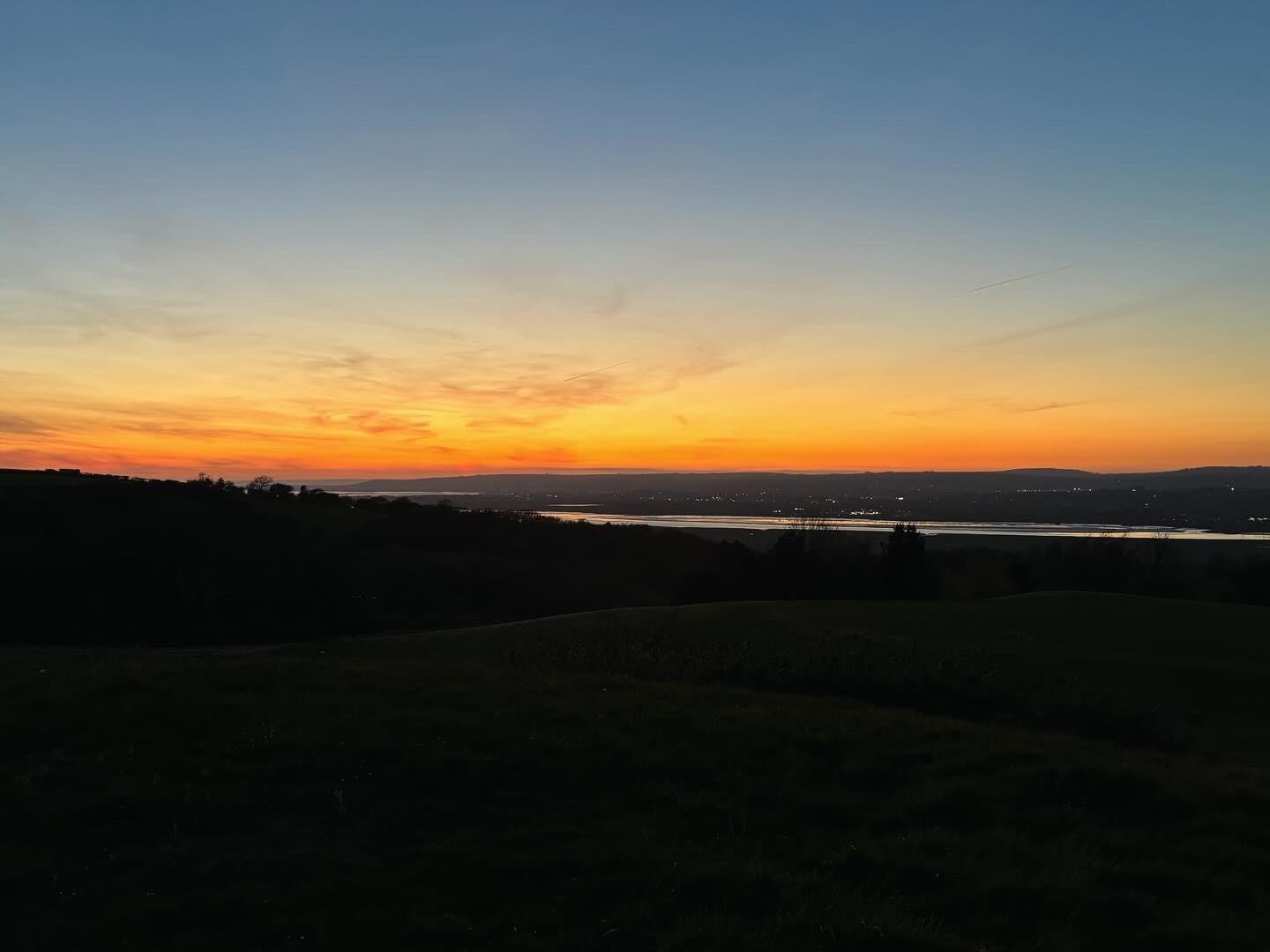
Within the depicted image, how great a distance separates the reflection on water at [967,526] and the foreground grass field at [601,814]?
99455 millimetres

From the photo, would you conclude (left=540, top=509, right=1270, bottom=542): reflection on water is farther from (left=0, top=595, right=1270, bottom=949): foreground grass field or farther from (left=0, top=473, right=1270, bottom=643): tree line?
(left=0, top=595, right=1270, bottom=949): foreground grass field

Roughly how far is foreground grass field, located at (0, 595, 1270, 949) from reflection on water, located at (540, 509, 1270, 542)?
9945 cm

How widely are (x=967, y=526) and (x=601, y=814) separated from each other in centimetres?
15971

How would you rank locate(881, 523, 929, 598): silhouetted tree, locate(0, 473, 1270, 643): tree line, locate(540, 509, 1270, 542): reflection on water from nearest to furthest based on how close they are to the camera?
locate(0, 473, 1270, 643): tree line
locate(881, 523, 929, 598): silhouetted tree
locate(540, 509, 1270, 542): reflection on water

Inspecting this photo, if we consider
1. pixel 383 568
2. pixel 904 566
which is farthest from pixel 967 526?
pixel 383 568

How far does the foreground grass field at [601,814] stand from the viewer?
5.61 m

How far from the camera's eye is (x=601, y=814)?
7852 mm

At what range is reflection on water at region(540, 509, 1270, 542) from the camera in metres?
122

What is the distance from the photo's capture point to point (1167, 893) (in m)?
6.25

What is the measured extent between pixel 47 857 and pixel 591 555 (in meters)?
74.0

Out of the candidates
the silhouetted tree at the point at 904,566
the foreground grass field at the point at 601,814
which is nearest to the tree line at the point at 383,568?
the silhouetted tree at the point at 904,566

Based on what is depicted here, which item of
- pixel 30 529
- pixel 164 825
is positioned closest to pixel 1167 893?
pixel 164 825

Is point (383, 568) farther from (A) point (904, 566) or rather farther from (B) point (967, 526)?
(B) point (967, 526)

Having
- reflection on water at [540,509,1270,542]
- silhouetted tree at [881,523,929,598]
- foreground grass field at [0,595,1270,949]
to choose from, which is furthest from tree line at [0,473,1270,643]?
reflection on water at [540,509,1270,542]
